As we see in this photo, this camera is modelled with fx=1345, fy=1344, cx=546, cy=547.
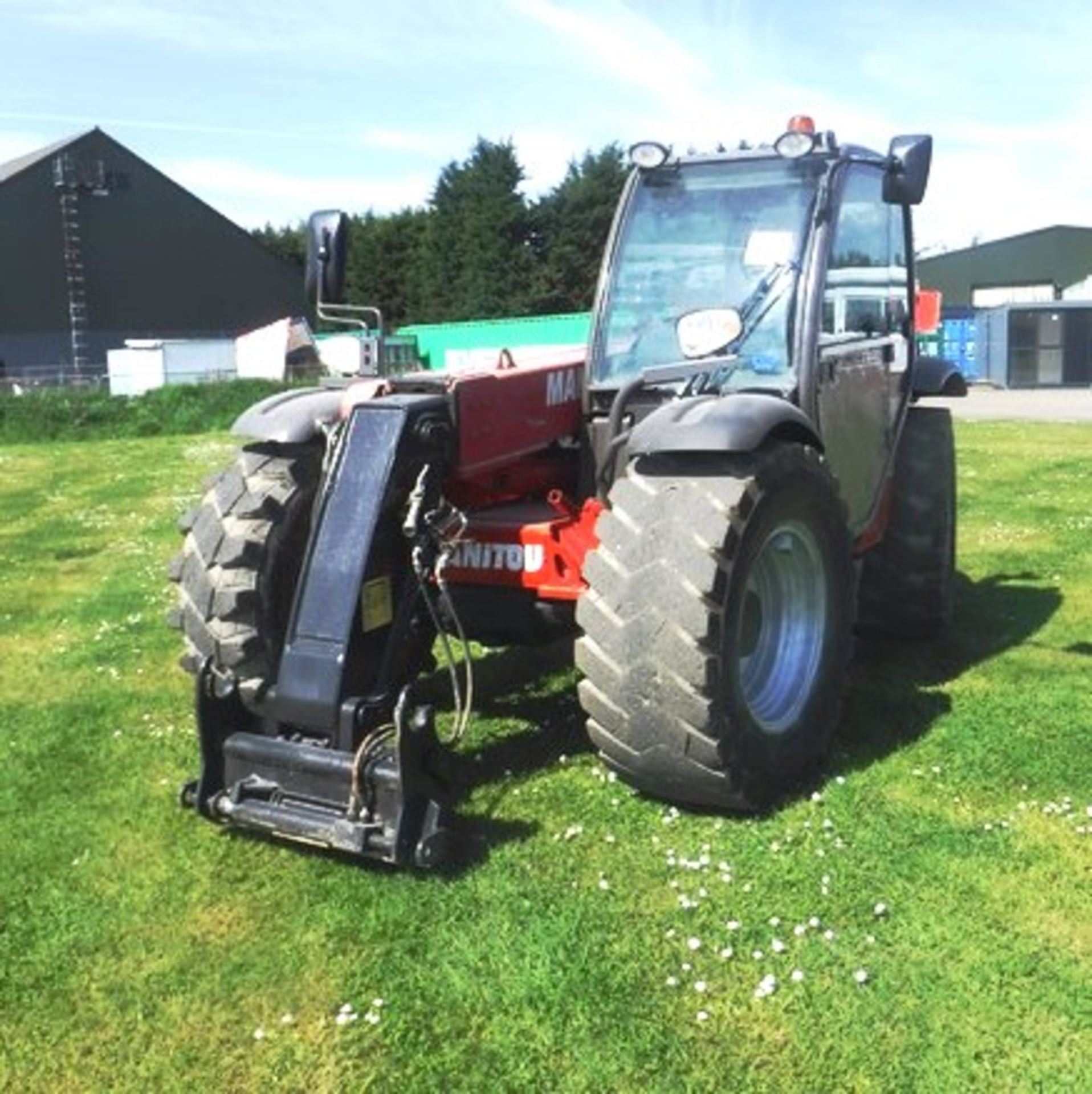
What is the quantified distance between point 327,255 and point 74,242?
55.5 m

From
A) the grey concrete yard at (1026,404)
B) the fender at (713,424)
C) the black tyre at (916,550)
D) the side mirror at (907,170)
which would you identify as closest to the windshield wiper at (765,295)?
the side mirror at (907,170)

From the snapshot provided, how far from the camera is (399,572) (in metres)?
4.60

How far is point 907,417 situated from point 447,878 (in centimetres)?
406

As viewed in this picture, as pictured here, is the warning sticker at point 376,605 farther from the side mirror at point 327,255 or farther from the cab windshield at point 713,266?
the cab windshield at point 713,266

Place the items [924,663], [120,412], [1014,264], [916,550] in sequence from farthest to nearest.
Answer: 1. [1014,264]
2. [120,412]
3. [916,550]
4. [924,663]

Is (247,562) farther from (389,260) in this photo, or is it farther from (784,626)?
(389,260)

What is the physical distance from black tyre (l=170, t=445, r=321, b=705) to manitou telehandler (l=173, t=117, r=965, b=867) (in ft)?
0.04

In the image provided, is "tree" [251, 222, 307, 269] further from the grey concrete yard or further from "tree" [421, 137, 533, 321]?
the grey concrete yard

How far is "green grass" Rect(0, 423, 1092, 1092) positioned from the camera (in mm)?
3293

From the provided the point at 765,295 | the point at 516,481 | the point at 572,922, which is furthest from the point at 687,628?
the point at 765,295

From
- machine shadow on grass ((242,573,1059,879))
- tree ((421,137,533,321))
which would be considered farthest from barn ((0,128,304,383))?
machine shadow on grass ((242,573,1059,879))

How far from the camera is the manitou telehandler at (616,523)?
14.1ft

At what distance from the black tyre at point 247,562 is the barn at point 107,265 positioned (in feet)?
159

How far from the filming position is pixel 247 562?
15.6 ft
